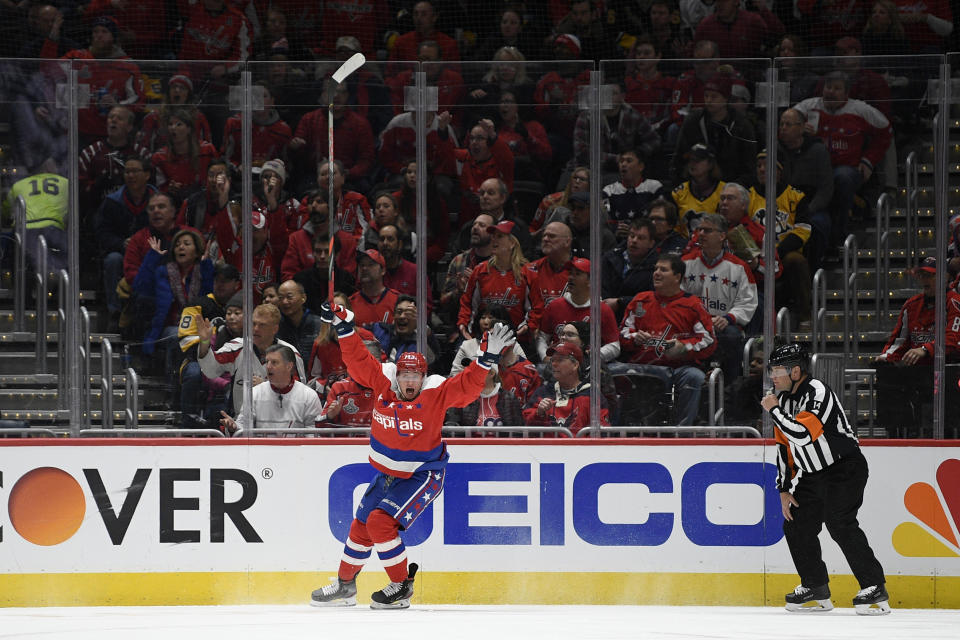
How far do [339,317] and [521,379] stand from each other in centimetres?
109

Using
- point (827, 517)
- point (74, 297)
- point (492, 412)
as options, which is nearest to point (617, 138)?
point (492, 412)

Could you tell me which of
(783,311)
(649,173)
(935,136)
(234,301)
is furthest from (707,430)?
(234,301)

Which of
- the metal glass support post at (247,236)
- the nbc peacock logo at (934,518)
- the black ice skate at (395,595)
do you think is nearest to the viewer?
the black ice skate at (395,595)

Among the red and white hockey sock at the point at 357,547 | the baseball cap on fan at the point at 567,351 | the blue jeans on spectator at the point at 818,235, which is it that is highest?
the blue jeans on spectator at the point at 818,235

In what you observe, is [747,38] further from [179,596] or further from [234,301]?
[179,596]

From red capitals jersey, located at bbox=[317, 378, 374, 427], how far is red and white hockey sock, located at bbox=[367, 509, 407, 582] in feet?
2.44

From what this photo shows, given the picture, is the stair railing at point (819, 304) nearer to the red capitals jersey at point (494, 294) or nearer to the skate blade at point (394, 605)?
the red capitals jersey at point (494, 294)

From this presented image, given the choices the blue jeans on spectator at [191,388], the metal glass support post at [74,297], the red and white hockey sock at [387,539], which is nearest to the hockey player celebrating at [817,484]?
the red and white hockey sock at [387,539]

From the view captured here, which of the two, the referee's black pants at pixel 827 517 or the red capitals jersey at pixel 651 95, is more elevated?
the red capitals jersey at pixel 651 95

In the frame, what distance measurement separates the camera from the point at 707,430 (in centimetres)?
677

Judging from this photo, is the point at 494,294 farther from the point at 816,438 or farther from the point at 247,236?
the point at 816,438

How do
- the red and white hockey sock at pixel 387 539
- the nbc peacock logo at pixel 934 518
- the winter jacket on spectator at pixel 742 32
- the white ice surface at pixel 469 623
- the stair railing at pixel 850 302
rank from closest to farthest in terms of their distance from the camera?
1. the white ice surface at pixel 469 623
2. the red and white hockey sock at pixel 387 539
3. the nbc peacock logo at pixel 934 518
4. the stair railing at pixel 850 302
5. the winter jacket on spectator at pixel 742 32

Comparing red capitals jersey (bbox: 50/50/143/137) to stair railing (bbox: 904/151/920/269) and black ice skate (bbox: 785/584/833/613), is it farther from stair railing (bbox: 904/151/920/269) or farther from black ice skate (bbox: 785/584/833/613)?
black ice skate (bbox: 785/584/833/613)

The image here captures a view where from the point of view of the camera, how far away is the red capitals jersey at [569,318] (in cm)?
683
